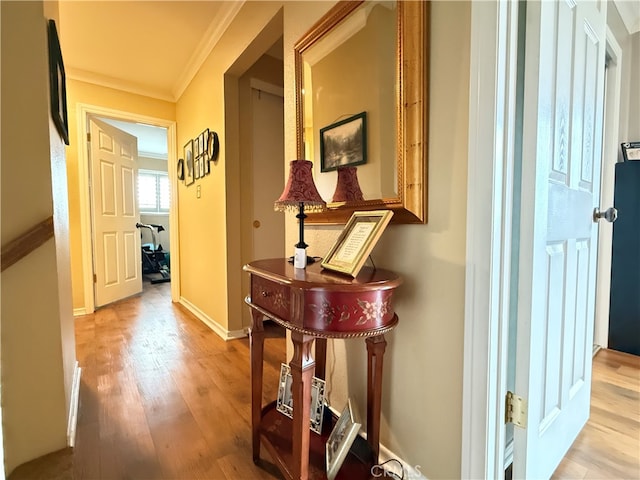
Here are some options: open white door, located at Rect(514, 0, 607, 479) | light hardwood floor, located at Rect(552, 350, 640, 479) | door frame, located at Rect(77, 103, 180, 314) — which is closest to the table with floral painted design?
open white door, located at Rect(514, 0, 607, 479)

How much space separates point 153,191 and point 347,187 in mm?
6496

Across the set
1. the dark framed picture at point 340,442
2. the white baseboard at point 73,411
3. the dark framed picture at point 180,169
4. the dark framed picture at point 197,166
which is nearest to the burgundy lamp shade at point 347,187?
the dark framed picture at point 340,442

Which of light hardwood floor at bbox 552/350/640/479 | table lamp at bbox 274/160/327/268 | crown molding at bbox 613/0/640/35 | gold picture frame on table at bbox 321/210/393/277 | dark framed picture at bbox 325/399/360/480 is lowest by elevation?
light hardwood floor at bbox 552/350/640/479

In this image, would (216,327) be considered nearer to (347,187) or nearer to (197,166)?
(197,166)

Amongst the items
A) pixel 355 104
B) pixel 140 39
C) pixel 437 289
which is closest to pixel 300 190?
pixel 355 104

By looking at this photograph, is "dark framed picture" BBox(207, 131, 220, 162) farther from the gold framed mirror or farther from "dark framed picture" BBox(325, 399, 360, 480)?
"dark framed picture" BBox(325, 399, 360, 480)

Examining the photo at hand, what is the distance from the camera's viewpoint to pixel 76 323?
9.61 feet

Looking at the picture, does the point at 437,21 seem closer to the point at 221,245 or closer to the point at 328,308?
the point at 328,308

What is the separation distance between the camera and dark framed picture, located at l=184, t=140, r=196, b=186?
3.16 metres

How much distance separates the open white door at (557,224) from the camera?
2.96ft

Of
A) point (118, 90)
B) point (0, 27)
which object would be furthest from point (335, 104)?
point (118, 90)

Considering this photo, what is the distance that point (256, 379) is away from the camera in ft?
3.94

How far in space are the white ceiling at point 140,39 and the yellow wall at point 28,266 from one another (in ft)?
4.22

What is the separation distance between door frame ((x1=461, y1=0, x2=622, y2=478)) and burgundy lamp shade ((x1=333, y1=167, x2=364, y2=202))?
0.46 metres
